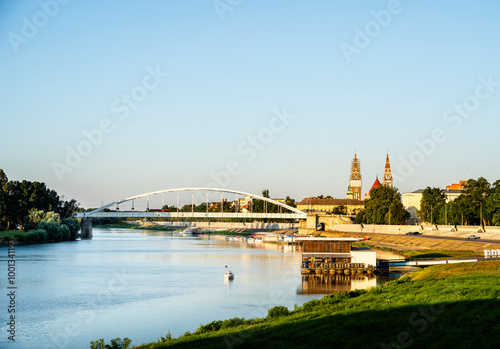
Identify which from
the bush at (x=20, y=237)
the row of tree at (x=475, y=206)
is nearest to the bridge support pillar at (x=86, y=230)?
the bush at (x=20, y=237)

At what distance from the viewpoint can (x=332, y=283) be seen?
49375 millimetres

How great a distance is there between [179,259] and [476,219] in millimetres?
62349

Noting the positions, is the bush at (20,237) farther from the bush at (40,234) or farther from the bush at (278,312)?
the bush at (278,312)

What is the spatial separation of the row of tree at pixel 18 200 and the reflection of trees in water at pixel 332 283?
7580cm

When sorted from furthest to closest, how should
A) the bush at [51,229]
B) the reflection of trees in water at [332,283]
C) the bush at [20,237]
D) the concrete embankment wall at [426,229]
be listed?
1. the bush at [51,229]
2. the bush at [20,237]
3. the concrete embankment wall at [426,229]
4. the reflection of trees in water at [332,283]

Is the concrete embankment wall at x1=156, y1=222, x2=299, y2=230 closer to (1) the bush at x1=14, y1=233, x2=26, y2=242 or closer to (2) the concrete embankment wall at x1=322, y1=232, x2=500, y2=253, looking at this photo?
(2) the concrete embankment wall at x1=322, y1=232, x2=500, y2=253

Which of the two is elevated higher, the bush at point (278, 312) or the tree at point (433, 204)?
the tree at point (433, 204)

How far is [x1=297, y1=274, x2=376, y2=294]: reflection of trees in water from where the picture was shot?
4408 cm

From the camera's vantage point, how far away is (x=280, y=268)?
62.4m

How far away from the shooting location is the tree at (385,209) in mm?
117000

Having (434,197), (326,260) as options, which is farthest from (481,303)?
(434,197)

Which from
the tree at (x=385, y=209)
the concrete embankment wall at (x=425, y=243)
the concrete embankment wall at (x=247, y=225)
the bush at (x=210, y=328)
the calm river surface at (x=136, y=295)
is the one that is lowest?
the calm river surface at (x=136, y=295)

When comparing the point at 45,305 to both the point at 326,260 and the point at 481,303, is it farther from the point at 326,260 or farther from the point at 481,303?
the point at 326,260

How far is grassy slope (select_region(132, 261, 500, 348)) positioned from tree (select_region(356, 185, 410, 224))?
94.4 metres
